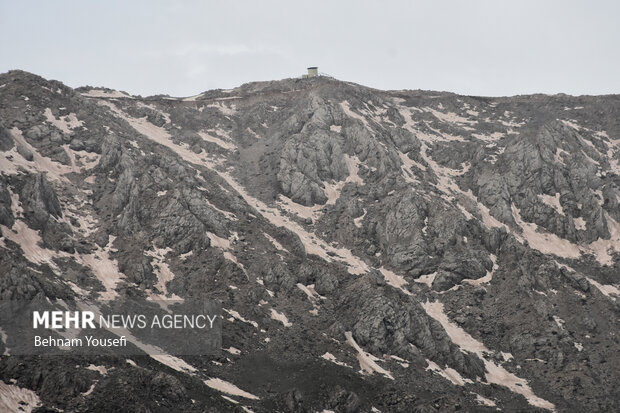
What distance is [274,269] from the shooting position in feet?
300

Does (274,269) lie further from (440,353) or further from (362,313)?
(440,353)

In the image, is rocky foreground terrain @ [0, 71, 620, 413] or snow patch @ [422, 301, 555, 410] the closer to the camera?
rocky foreground terrain @ [0, 71, 620, 413]

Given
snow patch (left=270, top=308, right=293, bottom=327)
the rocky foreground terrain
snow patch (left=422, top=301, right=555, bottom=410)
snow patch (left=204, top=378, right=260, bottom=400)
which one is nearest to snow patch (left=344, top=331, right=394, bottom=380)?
the rocky foreground terrain

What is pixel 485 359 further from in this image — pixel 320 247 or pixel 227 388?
pixel 227 388

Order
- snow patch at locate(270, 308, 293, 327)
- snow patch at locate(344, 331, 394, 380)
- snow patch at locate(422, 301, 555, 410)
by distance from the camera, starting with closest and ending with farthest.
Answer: snow patch at locate(344, 331, 394, 380), snow patch at locate(422, 301, 555, 410), snow patch at locate(270, 308, 293, 327)

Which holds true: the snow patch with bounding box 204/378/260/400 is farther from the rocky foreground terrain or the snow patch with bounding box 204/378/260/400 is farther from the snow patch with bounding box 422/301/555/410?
the snow patch with bounding box 422/301/555/410

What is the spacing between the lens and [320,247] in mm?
102750

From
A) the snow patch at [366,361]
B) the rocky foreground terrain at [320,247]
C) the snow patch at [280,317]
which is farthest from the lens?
the snow patch at [280,317]

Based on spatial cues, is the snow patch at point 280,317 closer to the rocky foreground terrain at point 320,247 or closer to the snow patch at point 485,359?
the rocky foreground terrain at point 320,247

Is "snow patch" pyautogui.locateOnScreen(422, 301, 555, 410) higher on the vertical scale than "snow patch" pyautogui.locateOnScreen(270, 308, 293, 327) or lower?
lower

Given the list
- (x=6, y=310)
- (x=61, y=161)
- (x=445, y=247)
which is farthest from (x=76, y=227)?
(x=445, y=247)

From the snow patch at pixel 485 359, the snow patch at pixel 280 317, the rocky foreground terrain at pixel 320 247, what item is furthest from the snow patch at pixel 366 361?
the snow patch at pixel 485 359

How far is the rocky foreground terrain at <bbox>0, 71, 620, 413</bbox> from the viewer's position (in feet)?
231

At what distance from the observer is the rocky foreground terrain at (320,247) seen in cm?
7044
